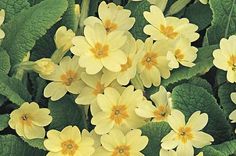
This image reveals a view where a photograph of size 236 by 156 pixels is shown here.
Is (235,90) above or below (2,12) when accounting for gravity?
below

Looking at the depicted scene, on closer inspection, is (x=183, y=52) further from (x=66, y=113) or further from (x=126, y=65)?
(x=66, y=113)

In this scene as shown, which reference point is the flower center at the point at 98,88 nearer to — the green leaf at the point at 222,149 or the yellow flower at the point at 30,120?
the yellow flower at the point at 30,120

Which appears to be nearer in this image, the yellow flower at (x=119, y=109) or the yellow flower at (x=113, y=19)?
the yellow flower at (x=119, y=109)

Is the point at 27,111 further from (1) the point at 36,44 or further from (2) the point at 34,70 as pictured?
(1) the point at 36,44

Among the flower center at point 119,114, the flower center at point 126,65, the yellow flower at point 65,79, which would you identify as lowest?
the flower center at point 119,114

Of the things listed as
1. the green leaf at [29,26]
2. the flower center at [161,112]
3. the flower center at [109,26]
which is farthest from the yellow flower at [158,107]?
the green leaf at [29,26]

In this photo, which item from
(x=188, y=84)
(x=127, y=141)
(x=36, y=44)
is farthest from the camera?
(x=36, y=44)

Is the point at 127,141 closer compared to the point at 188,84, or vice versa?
the point at 127,141

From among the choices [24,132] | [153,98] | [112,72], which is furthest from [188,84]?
[24,132]
